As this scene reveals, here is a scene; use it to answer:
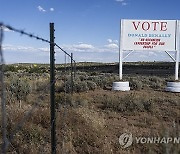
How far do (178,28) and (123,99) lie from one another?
279 inches

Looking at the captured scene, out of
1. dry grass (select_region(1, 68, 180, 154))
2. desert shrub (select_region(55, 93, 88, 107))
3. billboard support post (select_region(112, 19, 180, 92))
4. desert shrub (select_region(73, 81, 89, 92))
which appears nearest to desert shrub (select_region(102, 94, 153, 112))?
dry grass (select_region(1, 68, 180, 154))

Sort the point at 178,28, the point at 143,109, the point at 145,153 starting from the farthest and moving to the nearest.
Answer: the point at 178,28 < the point at 143,109 < the point at 145,153

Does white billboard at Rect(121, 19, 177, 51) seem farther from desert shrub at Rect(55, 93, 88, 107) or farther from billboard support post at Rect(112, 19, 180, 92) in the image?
desert shrub at Rect(55, 93, 88, 107)

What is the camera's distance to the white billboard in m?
18.2

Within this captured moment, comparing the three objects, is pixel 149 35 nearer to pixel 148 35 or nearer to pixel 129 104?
pixel 148 35

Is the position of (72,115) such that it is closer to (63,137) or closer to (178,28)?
(63,137)

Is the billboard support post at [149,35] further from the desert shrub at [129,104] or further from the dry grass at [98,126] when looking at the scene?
the desert shrub at [129,104]

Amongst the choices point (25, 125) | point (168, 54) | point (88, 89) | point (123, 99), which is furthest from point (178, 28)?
point (25, 125)

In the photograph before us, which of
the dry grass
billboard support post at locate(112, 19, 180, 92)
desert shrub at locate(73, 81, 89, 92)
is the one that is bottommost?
the dry grass

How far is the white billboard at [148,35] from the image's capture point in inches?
717

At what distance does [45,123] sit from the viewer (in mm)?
9078

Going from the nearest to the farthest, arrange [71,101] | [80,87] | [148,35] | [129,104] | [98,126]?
[98,126] → [129,104] → [71,101] → [80,87] → [148,35]

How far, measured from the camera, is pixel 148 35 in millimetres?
18312

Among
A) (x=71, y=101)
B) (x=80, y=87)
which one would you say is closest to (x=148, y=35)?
(x=80, y=87)
